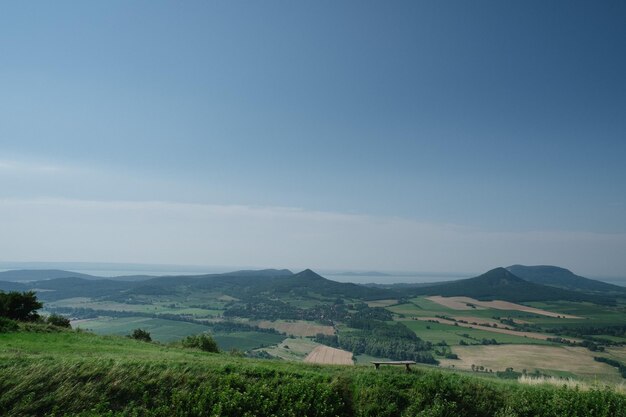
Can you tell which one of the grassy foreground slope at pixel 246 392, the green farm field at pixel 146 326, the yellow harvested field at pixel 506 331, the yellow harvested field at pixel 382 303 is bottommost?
the green farm field at pixel 146 326

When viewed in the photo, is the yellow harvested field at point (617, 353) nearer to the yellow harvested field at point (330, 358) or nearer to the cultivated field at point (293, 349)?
the cultivated field at point (293, 349)

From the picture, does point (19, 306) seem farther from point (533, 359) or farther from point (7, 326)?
point (533, 359)

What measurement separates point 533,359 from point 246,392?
258ft

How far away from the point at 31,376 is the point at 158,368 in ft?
17.7

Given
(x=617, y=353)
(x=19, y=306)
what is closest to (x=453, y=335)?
(x=617, y=353)

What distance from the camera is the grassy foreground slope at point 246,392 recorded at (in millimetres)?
14883

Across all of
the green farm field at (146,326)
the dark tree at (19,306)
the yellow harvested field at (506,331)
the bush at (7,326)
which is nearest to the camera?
the bush at (7,326)

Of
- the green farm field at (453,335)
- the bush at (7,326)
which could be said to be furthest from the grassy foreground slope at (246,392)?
the green farm field at (453,335)

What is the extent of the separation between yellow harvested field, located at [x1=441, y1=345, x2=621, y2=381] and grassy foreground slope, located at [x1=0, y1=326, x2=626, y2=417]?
188 feet

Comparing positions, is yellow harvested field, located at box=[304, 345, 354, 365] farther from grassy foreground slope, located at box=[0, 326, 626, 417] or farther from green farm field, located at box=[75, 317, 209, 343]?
green farm field, located at box=[75, 317, 209, 343]

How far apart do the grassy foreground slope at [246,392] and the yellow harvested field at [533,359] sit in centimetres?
5715

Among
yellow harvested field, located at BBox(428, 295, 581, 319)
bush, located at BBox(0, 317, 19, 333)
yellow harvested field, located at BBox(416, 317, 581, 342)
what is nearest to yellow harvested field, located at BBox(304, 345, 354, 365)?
bush, located at BBox(0, 317, 19, 333)

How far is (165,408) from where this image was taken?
48.4 ft

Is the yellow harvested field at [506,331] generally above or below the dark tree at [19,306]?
below
